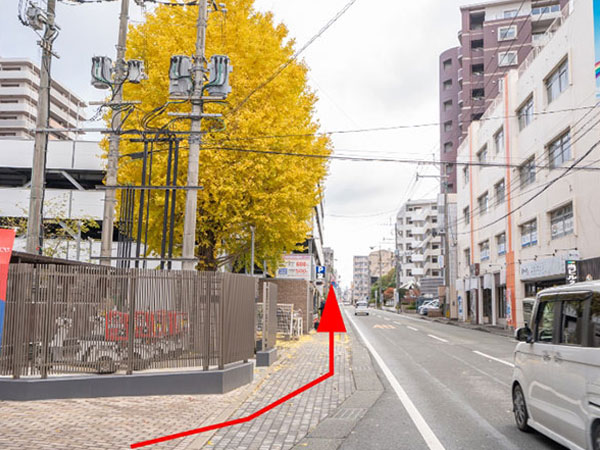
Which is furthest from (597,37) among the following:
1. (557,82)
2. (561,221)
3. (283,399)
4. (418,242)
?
(418,242)

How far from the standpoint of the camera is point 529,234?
103 ft

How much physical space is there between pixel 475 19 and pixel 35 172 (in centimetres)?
6735

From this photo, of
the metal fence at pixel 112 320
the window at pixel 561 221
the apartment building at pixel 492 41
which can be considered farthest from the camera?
the apartment building at pixel 492 41

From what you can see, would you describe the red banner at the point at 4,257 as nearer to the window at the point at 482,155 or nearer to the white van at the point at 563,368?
the white van at the point at 563,368

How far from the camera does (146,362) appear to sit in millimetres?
9375

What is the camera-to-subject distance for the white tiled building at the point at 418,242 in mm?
95250

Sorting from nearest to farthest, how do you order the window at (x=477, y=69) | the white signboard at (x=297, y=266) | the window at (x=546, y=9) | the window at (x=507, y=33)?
the white signboard at (x=297, y=266)
the window at (x=507, y=33)
the window at (x=546, y=9)
the window at (x=477, y=69)

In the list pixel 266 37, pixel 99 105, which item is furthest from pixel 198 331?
pixel 266 37

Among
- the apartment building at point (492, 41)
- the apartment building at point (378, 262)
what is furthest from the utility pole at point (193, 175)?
the apartment building at point (378, 262)

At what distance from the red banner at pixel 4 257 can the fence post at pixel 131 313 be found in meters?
1.88

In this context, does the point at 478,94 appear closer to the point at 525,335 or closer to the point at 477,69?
the point at 477,69

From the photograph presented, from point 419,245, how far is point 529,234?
246 feet

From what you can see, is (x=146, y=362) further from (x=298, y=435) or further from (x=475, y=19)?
(x=475, y=19)

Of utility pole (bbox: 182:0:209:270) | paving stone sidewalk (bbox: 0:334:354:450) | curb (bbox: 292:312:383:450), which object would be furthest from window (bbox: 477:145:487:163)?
paving stone sidewalk (bbox: 0:334:354:450)
